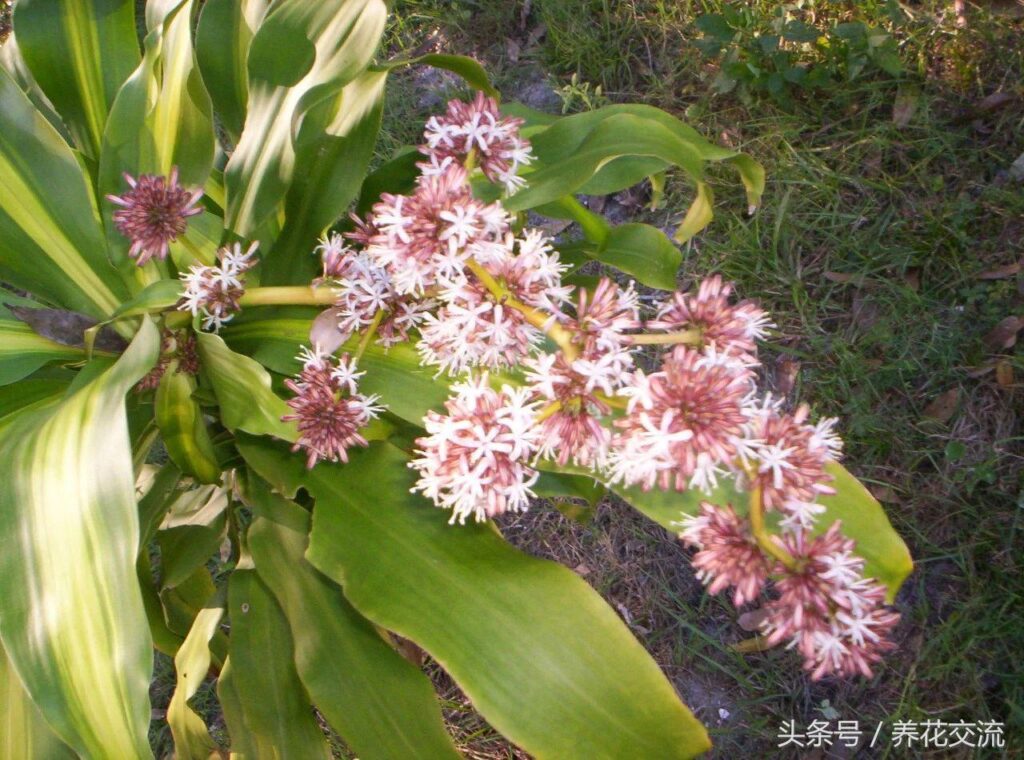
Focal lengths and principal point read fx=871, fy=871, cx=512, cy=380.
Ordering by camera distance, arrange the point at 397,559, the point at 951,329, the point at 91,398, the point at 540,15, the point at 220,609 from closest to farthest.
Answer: the point at 91,398, the point at 397,559, the point at 220,609, the point at 951,329, the point at 540,15

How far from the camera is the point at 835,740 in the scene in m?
2.05

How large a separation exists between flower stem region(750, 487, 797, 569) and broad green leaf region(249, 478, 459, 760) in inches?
29.4

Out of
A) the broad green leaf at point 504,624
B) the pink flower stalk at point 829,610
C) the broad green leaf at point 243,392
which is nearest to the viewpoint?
the pink flower stalk at point 829,610

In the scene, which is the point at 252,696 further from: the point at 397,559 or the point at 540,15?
the point at 540,15

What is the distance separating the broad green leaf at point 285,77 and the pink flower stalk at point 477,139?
0.88 ft

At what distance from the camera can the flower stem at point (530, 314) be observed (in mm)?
991

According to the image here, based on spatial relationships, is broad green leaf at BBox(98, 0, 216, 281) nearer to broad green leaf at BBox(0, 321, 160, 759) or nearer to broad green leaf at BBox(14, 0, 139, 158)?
broad green leaf at BBox(14, 0, 139, 158)

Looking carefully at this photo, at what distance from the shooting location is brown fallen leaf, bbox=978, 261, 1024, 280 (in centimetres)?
223

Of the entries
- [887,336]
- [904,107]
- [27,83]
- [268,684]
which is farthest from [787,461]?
[904,107]

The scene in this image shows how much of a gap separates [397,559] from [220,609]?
1.96ft

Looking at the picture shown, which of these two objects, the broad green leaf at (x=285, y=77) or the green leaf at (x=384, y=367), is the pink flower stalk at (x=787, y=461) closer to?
the green leaf at (x=384, y=367)

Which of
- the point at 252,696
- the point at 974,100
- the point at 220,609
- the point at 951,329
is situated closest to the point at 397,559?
the point at 252,696

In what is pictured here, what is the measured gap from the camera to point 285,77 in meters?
1.48

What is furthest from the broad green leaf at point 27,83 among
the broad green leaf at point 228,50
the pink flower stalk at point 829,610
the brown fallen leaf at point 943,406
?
the brown fallen leaf at point 943,406
